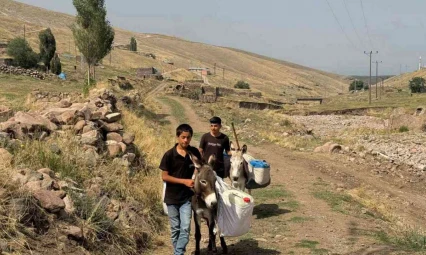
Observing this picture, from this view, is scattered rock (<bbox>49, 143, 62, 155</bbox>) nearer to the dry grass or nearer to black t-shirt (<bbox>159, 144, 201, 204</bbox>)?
the dry grass

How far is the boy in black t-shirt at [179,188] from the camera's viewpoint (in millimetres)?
6590

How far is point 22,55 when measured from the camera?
61.5m

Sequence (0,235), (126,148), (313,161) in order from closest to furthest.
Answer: (0,235), (126,148), (313,161)

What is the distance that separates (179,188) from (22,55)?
60873 millimetres

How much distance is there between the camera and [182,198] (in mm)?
6625

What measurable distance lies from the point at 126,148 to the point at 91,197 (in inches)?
172

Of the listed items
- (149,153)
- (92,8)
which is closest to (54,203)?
(149,153)

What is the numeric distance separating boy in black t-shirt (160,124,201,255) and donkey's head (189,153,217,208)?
124 mm

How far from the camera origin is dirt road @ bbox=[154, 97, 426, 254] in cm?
853

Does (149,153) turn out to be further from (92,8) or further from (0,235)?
(92,8)

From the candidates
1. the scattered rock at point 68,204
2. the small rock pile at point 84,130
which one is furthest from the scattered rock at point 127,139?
the scattered rock at point 68,204

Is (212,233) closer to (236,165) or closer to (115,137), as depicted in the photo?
(236,165)

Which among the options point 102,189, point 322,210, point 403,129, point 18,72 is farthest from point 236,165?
point 18,72

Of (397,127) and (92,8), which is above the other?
(92,8)
